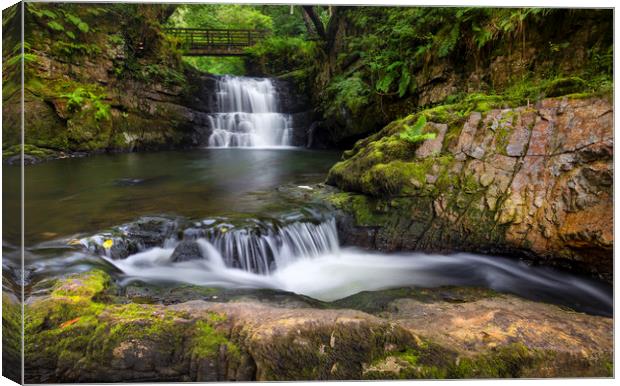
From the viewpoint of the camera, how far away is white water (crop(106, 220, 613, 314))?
3443 mm

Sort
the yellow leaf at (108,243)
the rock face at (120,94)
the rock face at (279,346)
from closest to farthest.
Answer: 1. the rock face at (279,346)
2. the yellow leaf at (108,243)
3. the rock face at (120,94)

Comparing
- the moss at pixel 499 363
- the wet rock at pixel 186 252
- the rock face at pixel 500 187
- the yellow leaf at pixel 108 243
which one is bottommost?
the moss at pixel 499 363

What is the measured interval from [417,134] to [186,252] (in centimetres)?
288

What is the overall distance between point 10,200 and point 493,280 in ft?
11.3

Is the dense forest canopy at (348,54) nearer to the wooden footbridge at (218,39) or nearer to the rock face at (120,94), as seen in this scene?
the rock face at (120,94)

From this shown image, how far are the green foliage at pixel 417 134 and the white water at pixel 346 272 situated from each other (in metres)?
1.38

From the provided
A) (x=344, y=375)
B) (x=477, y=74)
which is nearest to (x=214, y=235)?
(x=344, y=375)

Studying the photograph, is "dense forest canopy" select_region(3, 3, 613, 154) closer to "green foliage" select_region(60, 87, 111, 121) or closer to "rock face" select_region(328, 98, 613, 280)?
"green foliage" select_region(60, 87, 111, 121)

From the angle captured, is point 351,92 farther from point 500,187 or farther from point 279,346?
point 279,346

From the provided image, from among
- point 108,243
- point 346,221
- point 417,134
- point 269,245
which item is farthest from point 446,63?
point 108,243

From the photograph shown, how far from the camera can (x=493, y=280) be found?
11.6 ft

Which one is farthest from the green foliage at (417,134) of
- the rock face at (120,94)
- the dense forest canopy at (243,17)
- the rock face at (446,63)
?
the rock face at (120,94)

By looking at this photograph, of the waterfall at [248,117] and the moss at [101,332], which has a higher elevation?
the waterfall at [248,117]

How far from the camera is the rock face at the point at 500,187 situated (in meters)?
3.58
